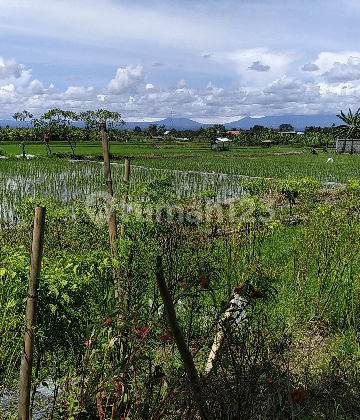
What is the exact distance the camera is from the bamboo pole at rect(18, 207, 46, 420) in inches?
79.2

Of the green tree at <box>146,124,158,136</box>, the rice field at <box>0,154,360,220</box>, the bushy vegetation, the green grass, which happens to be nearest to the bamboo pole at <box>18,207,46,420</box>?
the bushy vegetation

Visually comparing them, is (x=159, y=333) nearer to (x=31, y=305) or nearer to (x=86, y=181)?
(x=31, y=305)

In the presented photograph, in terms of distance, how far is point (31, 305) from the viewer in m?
2.03

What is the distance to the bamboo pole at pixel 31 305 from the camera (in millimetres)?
2012

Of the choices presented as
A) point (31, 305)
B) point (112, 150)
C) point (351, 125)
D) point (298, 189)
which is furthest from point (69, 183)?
point (351, 125)

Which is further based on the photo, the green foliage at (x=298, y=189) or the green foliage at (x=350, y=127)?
the green foliage at (x=350, y=127)

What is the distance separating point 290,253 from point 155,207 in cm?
380

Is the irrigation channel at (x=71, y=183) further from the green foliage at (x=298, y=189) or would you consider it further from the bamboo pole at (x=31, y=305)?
the bamboo pole at (x=31, y=305)

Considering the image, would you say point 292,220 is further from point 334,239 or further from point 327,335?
point 327,335

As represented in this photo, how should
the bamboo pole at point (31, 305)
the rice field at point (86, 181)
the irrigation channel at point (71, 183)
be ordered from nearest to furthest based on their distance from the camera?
the bamboo pole at point (31, 305)
the irrigation channel at point (71, 183)
the rice field at point (86, 181)

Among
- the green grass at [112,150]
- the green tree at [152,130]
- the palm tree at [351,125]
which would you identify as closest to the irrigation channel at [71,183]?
the green grass at [112,150]

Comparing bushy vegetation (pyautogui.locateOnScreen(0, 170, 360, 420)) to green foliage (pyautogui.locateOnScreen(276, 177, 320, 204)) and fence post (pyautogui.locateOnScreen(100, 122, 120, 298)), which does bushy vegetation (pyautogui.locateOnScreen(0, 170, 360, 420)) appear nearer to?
fence post (pyautogui.locateOnScreen(100, 122, 120, 298))

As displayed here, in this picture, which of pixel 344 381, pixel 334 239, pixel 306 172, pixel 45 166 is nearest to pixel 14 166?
pixel 45 166

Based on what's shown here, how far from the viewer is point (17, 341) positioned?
285 centimetres
